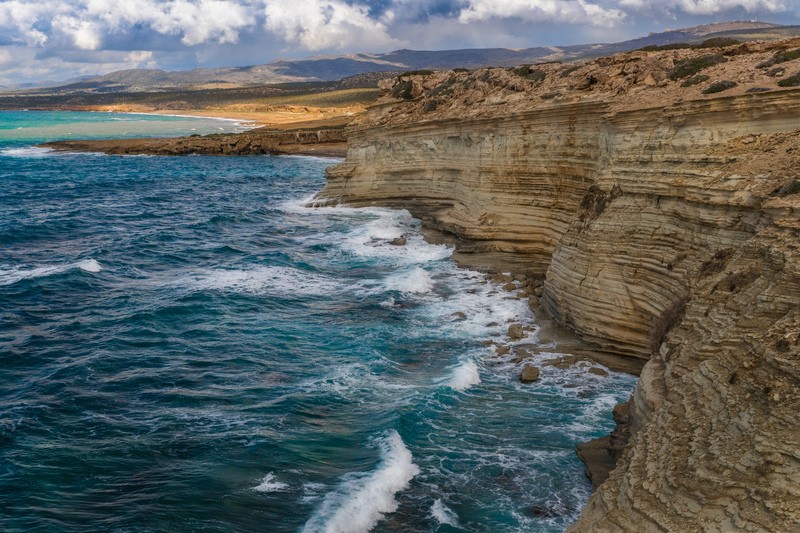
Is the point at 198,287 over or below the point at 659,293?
below

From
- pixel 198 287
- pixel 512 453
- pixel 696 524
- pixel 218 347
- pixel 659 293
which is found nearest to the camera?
Answer: pixel 696 524

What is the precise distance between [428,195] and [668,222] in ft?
65.9

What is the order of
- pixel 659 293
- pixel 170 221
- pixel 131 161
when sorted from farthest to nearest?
pixel 131 161 < pixel 170 221 < pixel 659 293

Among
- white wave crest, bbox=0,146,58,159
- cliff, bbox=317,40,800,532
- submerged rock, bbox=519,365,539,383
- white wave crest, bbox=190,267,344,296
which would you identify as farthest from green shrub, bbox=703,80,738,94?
white wave crest, bbox=0,146,58,159

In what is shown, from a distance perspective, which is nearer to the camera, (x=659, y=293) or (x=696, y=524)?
(x=696, y=524)

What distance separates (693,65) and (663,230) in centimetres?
693

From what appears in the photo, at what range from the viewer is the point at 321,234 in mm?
36594

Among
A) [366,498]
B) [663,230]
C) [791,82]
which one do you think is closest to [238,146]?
[663,230]

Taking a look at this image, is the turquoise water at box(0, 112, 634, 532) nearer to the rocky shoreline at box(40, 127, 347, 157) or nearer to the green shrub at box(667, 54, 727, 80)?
the green shrub at box(667, 54, 727, 80)

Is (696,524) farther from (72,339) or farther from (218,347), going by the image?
(72,339)

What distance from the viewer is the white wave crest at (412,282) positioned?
2586 centimetres

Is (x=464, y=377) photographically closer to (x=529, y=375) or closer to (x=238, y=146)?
(x=529, y=375)

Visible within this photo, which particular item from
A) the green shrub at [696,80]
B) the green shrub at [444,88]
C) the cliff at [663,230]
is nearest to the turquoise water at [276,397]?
A: the cliff at [663,230]

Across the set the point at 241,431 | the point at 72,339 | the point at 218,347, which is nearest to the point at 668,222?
the point at 241,431
